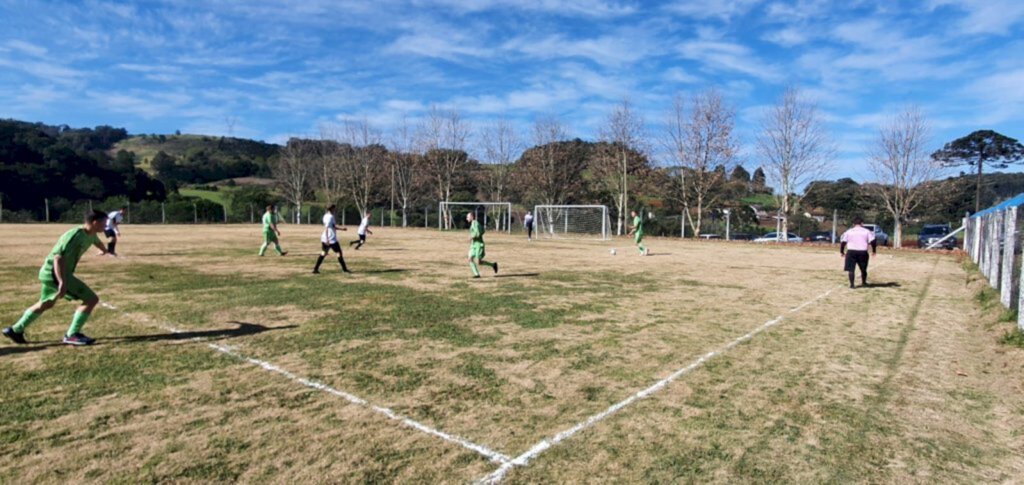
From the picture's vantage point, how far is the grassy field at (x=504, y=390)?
13.0 feet

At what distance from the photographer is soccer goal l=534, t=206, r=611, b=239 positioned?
40.6m

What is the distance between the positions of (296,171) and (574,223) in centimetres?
3869

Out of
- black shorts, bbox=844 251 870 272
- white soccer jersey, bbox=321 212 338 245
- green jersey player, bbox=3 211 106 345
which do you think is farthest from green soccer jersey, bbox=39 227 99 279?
black shorts, bbox=844 251 870 272

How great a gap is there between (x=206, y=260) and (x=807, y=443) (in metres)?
17.6

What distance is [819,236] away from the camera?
136ft

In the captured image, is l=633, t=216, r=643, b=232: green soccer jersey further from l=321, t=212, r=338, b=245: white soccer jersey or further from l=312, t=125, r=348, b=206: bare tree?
l=312, t=125, r=348, b=206: bare tree

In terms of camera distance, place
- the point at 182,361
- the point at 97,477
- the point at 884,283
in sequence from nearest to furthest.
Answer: the point at 97,477 → the point at 182,361 → the point at 884,283

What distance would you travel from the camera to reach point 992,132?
5231cm

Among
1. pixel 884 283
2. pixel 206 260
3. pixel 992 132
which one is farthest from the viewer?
pixel 992 132

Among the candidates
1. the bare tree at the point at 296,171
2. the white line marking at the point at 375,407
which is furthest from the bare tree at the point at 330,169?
→ the white line marking at the point at 375,407

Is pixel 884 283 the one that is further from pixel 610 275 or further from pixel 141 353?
pixel 141 353

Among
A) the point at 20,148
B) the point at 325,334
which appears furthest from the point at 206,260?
the point at 20,148

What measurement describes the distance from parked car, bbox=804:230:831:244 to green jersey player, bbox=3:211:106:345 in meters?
42.5

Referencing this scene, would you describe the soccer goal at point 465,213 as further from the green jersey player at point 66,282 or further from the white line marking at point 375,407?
the white line marking at point 375,407
